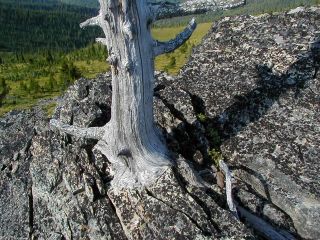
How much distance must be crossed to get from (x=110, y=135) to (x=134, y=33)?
10.3 feet

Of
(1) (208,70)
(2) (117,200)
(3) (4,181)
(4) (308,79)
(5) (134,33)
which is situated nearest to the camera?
(5) (134,33)

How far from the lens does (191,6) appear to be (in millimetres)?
11523

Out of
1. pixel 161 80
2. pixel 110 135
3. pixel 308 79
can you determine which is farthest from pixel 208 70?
pixel 110 135

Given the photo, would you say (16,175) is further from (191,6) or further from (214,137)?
(191,6)

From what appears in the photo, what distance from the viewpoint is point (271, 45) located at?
1752cm

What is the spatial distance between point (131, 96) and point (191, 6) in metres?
2.78

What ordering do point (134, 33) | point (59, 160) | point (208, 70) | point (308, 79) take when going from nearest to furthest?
point (134, 33) < point (59, 160) < point (308, 79) < point (208, 70)

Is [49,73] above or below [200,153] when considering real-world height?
below

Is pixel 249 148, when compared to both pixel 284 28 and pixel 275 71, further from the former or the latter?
pixel 284 28

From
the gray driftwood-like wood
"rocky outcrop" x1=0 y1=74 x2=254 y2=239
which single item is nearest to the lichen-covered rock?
"rocky outcrop" x1=0 y1=74 x2=254 y2=239

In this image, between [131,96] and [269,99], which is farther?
[269,99]

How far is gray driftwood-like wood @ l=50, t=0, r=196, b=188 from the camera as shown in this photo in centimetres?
1070

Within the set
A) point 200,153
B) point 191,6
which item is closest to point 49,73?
point 200,153

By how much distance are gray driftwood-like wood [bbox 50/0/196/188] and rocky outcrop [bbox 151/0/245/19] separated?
32 centimetres
